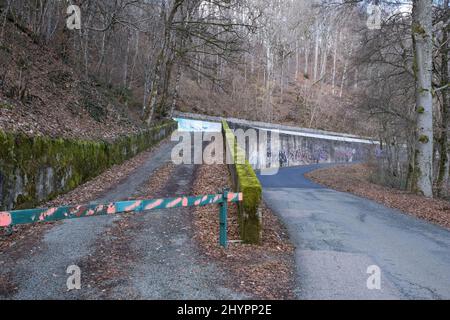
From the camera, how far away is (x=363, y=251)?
772 cm

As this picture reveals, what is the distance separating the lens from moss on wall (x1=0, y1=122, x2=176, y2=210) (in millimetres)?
7793

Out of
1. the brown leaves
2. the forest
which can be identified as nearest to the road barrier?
the brown leaves

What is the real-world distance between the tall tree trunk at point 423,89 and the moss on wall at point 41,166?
39.4ft

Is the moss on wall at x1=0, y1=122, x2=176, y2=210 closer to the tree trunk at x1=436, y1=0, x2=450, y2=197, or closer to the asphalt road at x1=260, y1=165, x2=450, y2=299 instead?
the asphalt road at x1=260, y1=165, x2=450, y2=299

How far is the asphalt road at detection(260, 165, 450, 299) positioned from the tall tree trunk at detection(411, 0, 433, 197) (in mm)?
3732

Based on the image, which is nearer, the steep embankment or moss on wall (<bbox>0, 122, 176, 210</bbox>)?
moss on wall (<bbox>0, 122, 176, 210</bbox>)

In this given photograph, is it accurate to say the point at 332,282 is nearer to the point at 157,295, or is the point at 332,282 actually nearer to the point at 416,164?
the point at 157,295

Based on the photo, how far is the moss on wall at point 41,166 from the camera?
25.6ft

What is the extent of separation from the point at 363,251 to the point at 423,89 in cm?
1042

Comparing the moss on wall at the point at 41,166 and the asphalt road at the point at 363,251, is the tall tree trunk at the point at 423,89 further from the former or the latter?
the moss on wall at the point at 41,166
